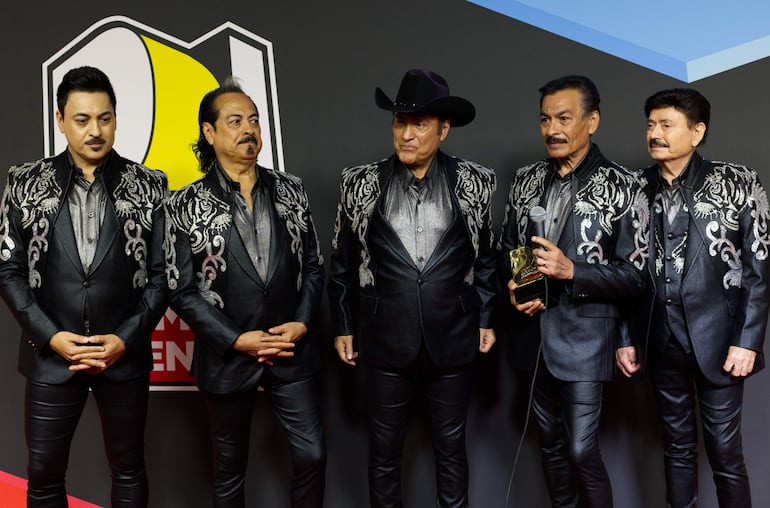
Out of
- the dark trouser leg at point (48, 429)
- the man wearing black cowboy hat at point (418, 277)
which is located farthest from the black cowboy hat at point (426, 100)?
the dark trouser leg at point (48, 429)

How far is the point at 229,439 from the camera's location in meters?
2.63

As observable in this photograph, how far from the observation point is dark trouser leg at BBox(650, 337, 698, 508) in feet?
8.81

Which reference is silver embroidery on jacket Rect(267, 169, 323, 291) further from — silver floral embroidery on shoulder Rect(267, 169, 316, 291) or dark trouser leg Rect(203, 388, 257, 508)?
dark trouser leg Rect(203, 388, 257, 508)

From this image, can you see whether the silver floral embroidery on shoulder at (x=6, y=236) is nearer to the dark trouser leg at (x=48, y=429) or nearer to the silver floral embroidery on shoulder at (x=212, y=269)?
the dark trouser leg at (x=48, y=429)

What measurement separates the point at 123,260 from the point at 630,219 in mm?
1874

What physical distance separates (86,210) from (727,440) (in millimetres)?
2515

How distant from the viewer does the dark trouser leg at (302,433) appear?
2631mm

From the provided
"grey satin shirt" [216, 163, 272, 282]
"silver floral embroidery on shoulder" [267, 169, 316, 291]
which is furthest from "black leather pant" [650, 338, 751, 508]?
"grey satin shirt" [216, 163, 272, 282]

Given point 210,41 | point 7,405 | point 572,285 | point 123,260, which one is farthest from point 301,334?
point 7,405

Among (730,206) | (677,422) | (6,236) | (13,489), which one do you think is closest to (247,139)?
(6,236)

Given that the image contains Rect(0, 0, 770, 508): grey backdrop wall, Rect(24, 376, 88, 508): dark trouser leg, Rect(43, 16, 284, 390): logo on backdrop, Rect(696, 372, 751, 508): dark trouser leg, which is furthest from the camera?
Rect(43, 16, 284, 390): logo on backdrop

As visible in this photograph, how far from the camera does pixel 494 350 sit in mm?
3375

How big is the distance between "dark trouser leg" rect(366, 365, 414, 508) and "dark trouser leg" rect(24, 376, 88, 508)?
1.08 m

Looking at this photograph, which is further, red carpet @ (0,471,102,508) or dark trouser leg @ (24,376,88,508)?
red carpet @ (0,471,102,508)
